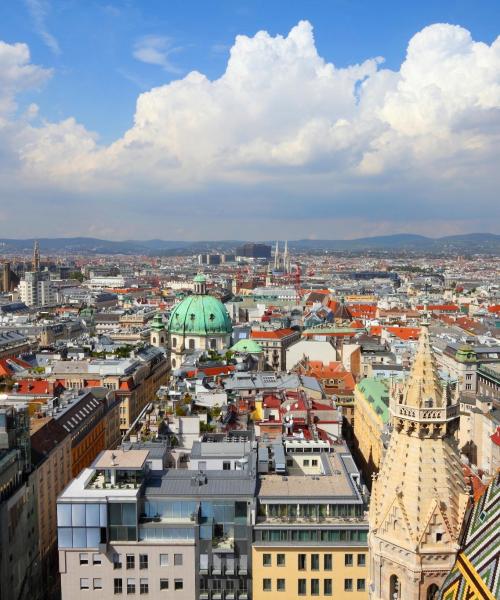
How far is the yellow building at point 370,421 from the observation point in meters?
77.9

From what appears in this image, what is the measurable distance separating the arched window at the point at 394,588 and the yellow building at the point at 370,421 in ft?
149

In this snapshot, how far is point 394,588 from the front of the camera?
26.8 metres

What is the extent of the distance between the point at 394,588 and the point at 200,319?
112 m

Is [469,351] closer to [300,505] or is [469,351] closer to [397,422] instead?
[300,505]

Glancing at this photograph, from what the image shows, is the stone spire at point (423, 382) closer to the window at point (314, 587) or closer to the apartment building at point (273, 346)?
the window at point (314, 587)

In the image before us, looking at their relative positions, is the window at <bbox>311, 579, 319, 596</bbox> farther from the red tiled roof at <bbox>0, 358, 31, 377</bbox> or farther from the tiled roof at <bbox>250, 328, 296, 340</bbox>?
the tiled roof at <bbox>250, 328, 296, 340</bbox>

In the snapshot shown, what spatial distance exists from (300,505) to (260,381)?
4423cm

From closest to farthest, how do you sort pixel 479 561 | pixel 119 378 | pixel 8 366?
1. pixel 479 561
2. pixel 119 378
3. pixel 8 366

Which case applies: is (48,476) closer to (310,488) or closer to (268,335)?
(310,488)

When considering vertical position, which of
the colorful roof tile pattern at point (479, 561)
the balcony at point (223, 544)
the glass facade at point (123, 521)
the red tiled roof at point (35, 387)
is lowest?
the balcony at point (223, 544)

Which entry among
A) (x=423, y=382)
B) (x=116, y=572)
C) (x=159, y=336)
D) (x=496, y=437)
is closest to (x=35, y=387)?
(x=116, y=572)

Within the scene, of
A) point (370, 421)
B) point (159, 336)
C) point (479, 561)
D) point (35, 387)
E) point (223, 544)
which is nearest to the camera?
point (479, 561)

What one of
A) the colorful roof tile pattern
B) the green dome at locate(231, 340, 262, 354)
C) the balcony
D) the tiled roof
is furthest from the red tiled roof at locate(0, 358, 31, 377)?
the colorful roof tile pattern

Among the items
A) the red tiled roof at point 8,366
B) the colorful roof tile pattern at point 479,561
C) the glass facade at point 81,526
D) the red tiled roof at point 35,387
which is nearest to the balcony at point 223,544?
the glass facade at point 81,526
